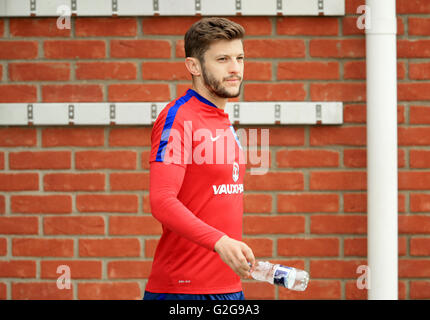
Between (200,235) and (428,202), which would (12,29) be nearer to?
(200,235)

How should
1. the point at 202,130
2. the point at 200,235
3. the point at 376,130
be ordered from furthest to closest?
the point at 376,130
the point at 202,130
the point at 200,235

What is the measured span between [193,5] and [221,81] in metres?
1.32

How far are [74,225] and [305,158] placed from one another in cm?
145

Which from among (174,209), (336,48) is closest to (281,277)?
(174,209)

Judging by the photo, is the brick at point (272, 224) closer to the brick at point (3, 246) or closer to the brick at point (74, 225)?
the brick at point (74, 225)

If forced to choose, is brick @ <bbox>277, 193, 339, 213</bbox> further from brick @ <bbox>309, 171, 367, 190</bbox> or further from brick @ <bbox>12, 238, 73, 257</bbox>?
brick @ <bbox>12, 238, 73, 257</bbox>

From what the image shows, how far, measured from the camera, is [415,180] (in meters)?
3.74

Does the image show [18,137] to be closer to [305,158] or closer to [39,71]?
[39,71]

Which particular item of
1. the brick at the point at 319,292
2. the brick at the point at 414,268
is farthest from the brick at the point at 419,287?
the brick at the point at 319,292

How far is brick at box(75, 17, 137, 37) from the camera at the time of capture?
373cm

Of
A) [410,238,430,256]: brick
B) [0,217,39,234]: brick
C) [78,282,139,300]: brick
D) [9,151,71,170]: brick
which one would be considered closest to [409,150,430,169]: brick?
[410,238,430,256]: brick

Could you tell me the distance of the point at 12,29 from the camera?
12.3 feet

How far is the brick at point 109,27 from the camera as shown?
12.2 feet
